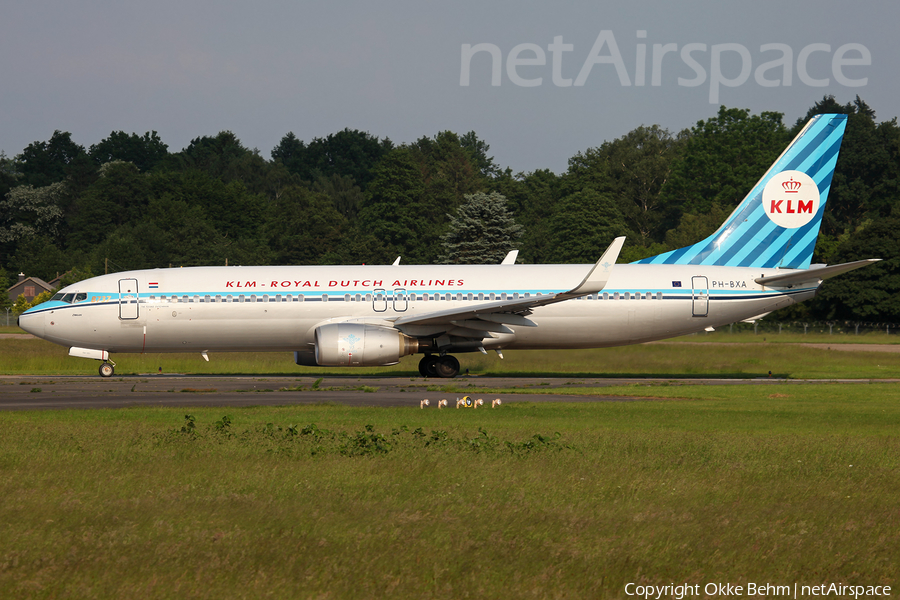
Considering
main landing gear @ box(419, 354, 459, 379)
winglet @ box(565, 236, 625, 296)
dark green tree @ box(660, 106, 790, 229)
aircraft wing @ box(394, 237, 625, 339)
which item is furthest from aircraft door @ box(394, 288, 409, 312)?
dark green tree @ box(660, 106, 790, 229)

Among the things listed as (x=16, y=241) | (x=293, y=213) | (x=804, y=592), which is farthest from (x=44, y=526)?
(x=16, y=241)

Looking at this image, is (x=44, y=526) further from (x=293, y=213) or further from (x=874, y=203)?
(x=293, y=213)

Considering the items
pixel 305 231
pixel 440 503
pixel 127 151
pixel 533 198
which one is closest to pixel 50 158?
pixel 127 151

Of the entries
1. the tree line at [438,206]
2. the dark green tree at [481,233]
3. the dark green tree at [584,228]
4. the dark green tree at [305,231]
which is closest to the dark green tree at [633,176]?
the tree line at [438,206]

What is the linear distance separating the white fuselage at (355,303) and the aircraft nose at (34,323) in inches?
1.6

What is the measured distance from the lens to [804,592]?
7031 mm

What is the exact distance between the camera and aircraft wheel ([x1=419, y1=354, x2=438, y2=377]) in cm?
2948

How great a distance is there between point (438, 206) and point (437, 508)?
103337 millimetres

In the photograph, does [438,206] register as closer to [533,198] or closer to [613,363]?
[533,198]

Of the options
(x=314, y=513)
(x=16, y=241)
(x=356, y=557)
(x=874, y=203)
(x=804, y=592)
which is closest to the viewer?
(x=804, y=592)

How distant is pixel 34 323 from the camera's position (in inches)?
1145

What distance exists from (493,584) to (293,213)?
111 metres

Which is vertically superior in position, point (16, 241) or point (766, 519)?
point (16, 241)

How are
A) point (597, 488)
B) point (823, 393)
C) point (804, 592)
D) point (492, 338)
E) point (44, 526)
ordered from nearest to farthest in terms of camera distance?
point (804, 592) → point (44, 526) → point (597, 488) → point (823, 393) → point (492, 338)
